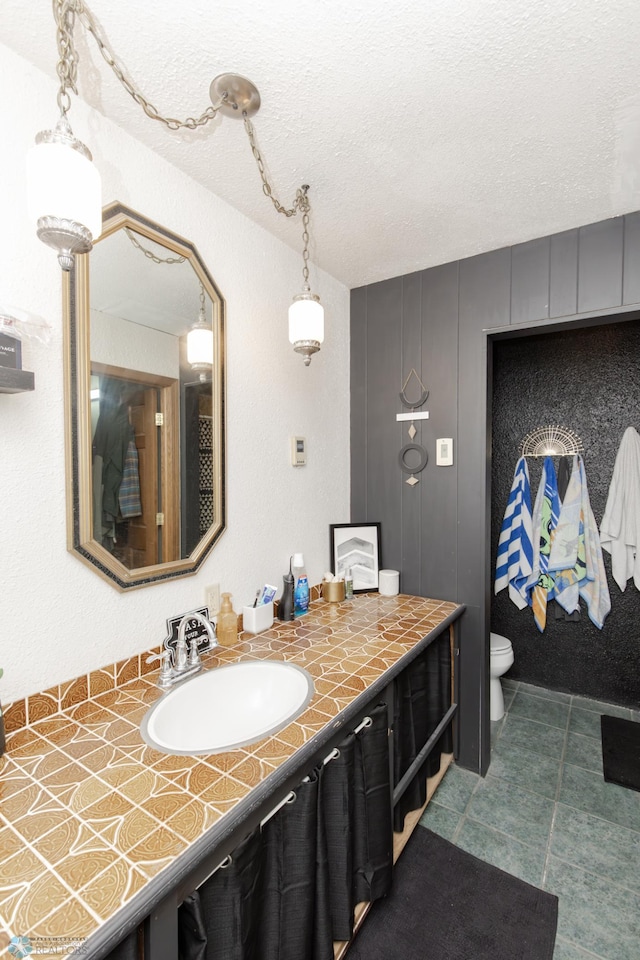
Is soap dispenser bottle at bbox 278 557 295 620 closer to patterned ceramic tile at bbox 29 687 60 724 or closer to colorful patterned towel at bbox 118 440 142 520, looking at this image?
colorful patterned towel at bbox 118 440 142 520

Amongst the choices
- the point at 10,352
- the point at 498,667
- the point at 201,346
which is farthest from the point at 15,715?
the point at 498,667

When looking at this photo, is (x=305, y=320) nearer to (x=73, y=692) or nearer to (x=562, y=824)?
(x=73, y=692)

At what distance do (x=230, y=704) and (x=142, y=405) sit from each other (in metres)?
0.94

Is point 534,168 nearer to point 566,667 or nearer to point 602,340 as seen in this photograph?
point 602,340

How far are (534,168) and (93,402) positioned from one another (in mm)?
1573

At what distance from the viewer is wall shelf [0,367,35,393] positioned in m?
0.94

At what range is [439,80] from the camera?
3.67ft

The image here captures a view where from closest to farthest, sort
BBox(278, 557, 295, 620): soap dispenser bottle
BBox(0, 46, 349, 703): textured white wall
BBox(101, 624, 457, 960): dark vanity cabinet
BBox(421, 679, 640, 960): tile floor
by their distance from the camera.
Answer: BBox(101, 624, 457, 960): dark vanity cabinet → BBox(0, 46, 349, 703): textured white wall → BBox(421, 679, 640, 960): tile floor → BBox(278, 557, 295, 620): soap dispenser bottle

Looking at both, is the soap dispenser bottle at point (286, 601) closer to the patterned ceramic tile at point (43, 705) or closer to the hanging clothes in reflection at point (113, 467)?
the hanging clothes in reflection at point (113, 467)

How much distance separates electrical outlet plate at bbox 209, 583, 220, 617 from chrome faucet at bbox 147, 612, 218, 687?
0.18 m

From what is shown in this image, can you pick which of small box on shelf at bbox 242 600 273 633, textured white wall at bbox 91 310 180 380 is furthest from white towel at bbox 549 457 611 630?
textured white wall at bbox 91 310 180 380

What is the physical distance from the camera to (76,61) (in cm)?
89

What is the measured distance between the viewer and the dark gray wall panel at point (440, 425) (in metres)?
2.09

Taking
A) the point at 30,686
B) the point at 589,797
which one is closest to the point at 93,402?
the point at 30,686
